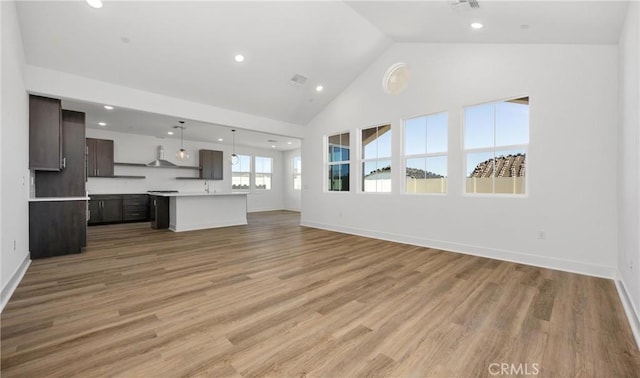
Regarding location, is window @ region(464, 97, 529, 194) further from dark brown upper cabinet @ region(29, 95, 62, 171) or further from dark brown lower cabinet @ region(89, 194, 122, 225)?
dark brown lower cabinet @ region(89, 194, 122, 225)

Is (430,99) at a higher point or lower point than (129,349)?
higher

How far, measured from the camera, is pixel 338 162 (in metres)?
6.68

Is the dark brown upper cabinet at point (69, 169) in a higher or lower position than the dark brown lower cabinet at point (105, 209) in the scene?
higher

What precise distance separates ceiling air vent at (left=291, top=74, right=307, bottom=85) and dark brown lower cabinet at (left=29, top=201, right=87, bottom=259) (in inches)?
167

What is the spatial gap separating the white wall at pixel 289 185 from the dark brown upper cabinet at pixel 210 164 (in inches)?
124

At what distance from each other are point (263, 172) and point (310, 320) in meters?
10.0

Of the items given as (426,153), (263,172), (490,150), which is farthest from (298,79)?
(263,172)

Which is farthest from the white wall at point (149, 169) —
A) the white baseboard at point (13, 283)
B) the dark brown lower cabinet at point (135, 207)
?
the white baseboard at point (13, 283)

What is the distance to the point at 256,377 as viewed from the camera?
1.55 metres

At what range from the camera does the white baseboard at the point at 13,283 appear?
250 centimetres

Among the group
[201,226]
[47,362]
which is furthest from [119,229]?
[47,362]

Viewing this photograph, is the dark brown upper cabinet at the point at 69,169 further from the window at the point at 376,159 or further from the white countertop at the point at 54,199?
the window at the point at 376,159

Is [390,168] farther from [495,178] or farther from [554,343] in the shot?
[554,343]

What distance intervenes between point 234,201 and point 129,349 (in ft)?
19.2
